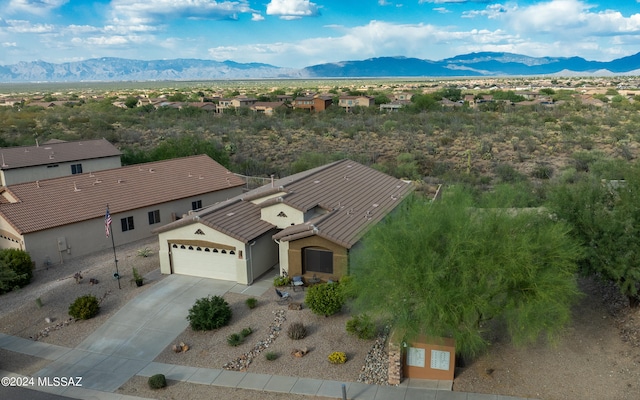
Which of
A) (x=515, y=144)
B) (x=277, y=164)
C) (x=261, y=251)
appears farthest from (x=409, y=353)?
(x=515, y=144)

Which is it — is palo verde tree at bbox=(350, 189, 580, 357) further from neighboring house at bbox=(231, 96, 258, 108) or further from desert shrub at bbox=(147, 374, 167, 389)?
neighboring house at bbox=(231, 96, 258, 108)

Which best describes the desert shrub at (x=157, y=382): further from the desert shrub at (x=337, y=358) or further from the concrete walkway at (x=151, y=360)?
the desert shrub at (x=337, y=358)

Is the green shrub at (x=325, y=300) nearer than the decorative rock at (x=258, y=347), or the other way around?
the decorative rock at (x=258, y=347)

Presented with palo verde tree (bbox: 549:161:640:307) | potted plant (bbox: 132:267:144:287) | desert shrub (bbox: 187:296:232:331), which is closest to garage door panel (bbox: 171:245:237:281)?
potted plant (bbox: 132:267:144:287)

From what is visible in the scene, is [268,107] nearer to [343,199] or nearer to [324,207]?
[343,199]

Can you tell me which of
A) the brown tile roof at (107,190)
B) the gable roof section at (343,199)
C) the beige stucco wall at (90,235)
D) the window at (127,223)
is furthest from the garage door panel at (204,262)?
the brown tile roof at (107,190)

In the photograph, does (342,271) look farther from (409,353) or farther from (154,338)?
(154,338)
